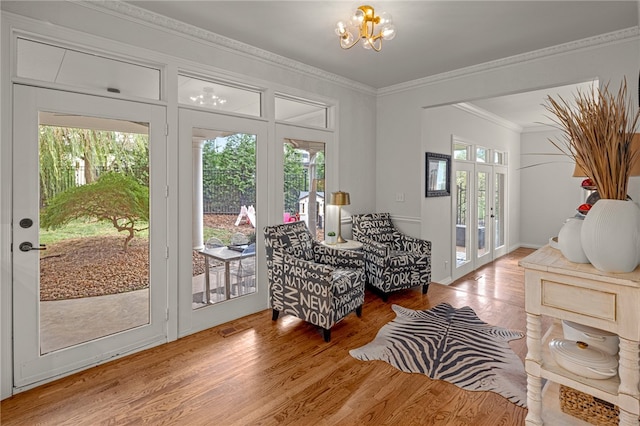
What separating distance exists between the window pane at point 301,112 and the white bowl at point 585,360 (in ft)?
10.4

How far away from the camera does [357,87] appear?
4633 millimetres

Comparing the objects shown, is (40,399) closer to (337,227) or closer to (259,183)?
(259,183)

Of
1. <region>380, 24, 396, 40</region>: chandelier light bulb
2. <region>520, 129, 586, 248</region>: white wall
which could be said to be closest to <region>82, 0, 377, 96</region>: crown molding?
<region>380, 24, 396, 40</region>: chandelier light bulb

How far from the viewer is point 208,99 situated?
324 cm

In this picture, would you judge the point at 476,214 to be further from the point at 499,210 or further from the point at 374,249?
the point at 374,249

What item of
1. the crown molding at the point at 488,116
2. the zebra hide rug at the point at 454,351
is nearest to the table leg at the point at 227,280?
the zebra hide rug at the point at 454,351

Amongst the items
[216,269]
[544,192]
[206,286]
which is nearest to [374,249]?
[216,269]

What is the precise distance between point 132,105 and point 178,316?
180 cm

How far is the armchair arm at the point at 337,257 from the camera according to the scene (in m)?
3.59

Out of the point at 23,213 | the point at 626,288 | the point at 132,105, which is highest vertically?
the point at 132,105

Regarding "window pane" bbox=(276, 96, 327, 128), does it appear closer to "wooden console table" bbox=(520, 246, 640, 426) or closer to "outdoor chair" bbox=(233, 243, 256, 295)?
"outdoor chair" bbox=(233, 243, 256, 295)

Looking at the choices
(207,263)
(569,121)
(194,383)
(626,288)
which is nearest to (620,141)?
(569,121)

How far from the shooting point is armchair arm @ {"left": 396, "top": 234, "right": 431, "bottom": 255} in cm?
430

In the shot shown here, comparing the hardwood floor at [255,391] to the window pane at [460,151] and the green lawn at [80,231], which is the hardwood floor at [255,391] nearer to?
the green lawn at [80,231]
